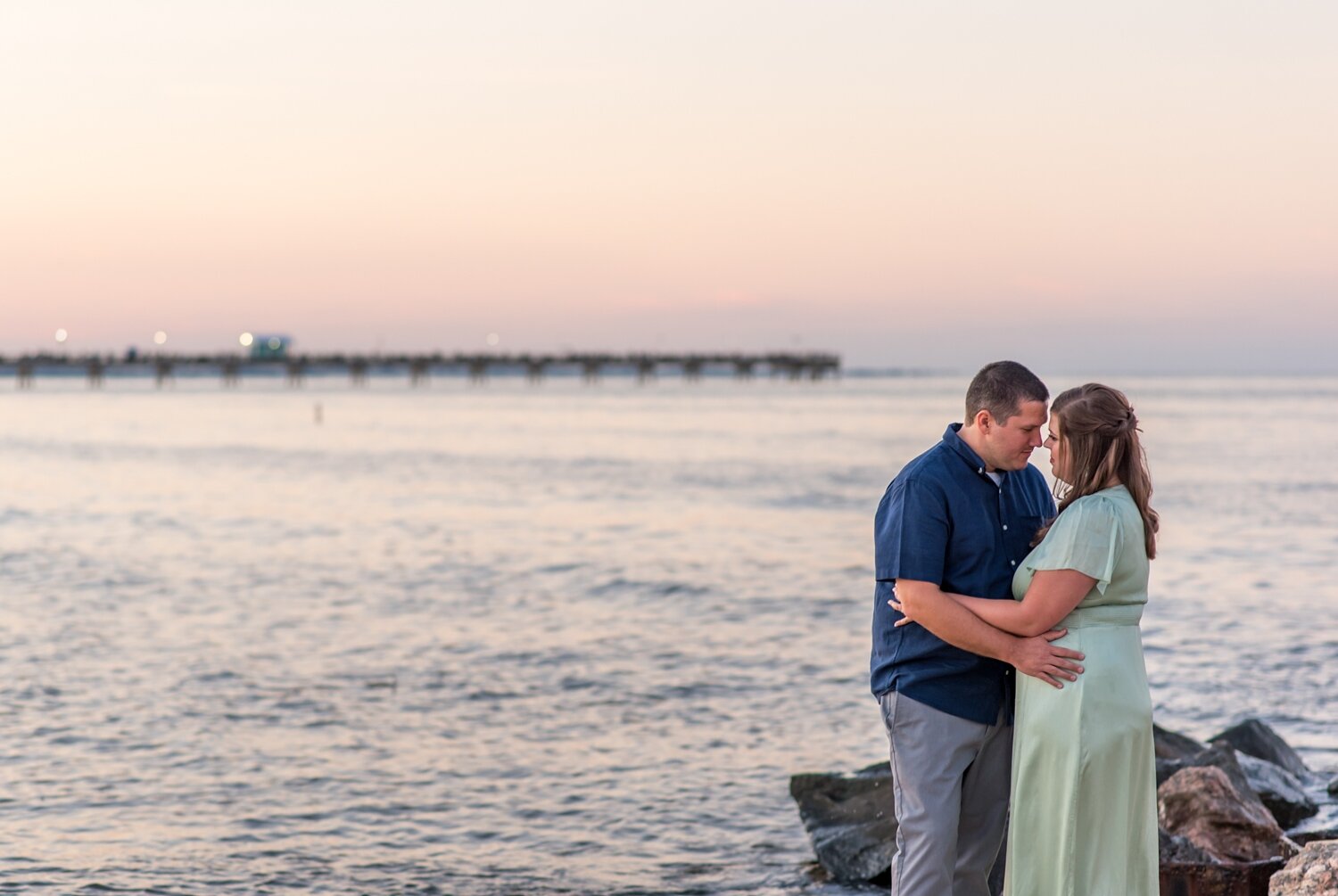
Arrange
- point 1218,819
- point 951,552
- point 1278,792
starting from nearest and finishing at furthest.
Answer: point 951,552 < point 1218,819 < point 1278,792

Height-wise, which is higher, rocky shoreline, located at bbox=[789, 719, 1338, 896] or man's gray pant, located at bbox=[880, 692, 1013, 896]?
man's gray pant, located at bbox=[880, 692, 1013, 896]

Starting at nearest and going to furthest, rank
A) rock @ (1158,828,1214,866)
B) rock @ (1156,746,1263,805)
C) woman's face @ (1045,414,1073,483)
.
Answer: woman's face @ (1045,414,1073,483) < rock @ (1158,828,1214,866) < rock @ (1156,746,1263,805)

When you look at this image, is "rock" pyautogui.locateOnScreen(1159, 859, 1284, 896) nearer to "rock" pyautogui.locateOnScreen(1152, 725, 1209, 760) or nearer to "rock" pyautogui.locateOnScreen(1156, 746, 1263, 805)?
"rock" pyautogui.locateOnScreen(1156, 746, 1263, 805)

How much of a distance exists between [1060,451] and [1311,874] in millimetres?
1706

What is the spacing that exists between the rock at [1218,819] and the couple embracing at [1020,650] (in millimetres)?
2661

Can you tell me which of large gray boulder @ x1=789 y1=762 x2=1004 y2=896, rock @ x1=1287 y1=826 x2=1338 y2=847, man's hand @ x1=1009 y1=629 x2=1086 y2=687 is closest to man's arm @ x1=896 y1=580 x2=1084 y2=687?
man's hand @ x1=1009 y1=629 x2=1086 y2=687

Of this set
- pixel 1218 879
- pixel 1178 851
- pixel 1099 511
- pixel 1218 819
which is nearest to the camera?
pixel 1099 511

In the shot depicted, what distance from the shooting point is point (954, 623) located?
4297 millimetres

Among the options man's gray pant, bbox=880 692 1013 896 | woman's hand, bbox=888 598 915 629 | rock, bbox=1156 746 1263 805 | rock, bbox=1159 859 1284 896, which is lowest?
rock, bbox=1156 746 1263 805

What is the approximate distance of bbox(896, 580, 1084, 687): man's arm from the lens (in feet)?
13.7

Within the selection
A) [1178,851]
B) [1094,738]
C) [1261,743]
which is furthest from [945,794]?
[1261,743]

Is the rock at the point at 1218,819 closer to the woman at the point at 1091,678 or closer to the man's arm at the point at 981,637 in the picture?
the woman at the point at 1091,678

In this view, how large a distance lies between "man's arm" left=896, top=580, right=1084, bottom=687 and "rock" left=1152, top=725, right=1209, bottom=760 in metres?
5.13

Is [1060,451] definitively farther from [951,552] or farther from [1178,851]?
[1178,851]
